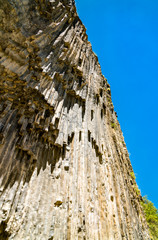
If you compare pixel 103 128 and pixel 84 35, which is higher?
pixel 84 35

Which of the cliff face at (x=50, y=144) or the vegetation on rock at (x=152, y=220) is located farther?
the vegetation on rock at (x=152, y=220)

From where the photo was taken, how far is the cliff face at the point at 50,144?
16.7 ft

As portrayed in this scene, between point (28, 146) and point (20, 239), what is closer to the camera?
→ point (20, 239)

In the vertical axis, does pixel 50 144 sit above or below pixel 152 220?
below

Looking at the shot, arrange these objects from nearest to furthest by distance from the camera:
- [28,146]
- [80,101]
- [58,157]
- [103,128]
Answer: [28,146], [58,157], [80,101], [103,128]

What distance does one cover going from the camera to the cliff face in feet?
16.7

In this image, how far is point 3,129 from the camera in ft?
18.1

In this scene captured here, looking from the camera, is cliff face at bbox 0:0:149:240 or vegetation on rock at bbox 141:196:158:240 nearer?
cliff face at bbox 0:0:149:240

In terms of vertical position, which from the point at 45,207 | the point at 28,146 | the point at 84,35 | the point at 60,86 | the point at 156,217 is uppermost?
the point at 84,35

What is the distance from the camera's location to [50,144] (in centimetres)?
658

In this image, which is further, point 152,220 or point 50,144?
point 152,220

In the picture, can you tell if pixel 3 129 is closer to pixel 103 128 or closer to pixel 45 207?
pixel 45 207

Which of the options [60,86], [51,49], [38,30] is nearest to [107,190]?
[60,86]

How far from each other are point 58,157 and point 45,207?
1732mm
